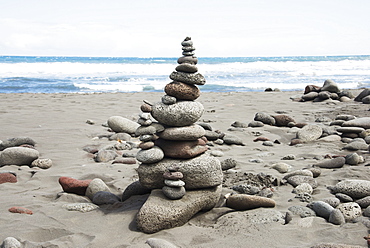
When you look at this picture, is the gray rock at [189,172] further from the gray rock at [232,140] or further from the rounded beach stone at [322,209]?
the gray rock at [232,140]

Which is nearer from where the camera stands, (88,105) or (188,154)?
(188,154)

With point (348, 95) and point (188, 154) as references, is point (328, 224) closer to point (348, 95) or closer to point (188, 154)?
point (188, 154)

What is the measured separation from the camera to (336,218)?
406cm

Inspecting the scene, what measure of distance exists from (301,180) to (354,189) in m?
0.80

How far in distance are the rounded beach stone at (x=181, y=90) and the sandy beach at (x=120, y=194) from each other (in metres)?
1.39

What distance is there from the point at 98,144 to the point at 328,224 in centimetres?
540

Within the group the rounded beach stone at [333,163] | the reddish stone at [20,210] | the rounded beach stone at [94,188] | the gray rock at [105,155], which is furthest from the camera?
the gray rock at [105,155]

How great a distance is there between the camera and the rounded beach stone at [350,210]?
4207mm

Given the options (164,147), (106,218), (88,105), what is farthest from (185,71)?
(88,105)

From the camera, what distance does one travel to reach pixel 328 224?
4031 millimetres

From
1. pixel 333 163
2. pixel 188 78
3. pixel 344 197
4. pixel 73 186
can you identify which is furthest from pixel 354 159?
pixel 73 186

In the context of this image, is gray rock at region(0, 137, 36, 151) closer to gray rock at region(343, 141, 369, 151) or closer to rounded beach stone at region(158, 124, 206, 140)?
rounded beach stone at region(158, 124, 206, 140)

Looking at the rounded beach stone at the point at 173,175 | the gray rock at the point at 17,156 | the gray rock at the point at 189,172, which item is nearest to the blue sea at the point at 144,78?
the gray rock at the point at 17,156

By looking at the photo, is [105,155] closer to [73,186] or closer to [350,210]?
[73,186]
